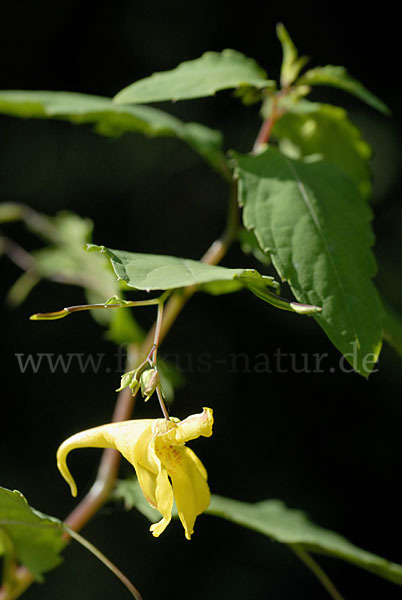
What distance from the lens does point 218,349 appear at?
208 cm

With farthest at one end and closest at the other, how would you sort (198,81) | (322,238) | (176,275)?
(198,81) → (322,238) → (176,275)

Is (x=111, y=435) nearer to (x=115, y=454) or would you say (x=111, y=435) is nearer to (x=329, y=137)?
(x=115, y=454)

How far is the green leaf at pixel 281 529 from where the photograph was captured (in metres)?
0.73

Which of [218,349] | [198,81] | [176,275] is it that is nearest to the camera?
[176,275]

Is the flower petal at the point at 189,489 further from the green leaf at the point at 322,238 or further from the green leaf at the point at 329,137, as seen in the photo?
the green leaf at the point at 329,137

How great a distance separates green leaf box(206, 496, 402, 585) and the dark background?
3.45ft

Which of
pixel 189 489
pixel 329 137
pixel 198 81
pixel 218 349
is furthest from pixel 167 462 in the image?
pixel 218 349

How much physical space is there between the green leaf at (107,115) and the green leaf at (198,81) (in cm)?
8

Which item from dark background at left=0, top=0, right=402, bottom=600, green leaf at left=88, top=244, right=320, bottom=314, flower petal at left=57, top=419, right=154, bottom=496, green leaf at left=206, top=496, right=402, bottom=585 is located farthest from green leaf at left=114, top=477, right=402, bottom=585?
dark background at left=0, top=0, right=402, bottom=600

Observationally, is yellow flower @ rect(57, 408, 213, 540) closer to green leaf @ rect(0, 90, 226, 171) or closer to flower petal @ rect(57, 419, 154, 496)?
flower petal @ rect(57, 419, 154, 496)

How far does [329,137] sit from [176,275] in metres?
0.43

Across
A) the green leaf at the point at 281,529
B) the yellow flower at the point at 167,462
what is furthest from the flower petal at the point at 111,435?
the green leaf at the point at 281,529

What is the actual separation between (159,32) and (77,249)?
126 cm

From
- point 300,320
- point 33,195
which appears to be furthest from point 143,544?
point 33,195
